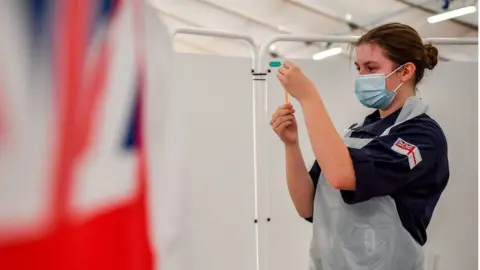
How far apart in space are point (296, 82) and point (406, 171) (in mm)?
273

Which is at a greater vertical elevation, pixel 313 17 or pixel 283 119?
pixel 313 17

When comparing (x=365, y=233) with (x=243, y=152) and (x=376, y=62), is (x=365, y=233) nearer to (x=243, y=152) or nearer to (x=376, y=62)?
(x=376, y=62)

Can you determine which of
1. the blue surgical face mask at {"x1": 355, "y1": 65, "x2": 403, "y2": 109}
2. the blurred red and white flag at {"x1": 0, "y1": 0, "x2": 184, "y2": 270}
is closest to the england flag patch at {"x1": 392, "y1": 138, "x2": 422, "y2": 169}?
the blue surgical face mask at {"x1": 355, "y1": 65, "x2": 403, "y2": 109}

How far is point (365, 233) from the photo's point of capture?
109 cm

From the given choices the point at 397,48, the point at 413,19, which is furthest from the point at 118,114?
the point at 413,19

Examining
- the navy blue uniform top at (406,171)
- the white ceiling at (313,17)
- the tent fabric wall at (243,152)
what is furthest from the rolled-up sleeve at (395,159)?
the white ceiling at (313,17)

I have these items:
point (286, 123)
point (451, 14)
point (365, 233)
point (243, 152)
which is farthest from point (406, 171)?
point (451, 14)

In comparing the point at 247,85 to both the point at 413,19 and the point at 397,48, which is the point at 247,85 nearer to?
the point at 397,48

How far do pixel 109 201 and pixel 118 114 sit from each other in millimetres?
47

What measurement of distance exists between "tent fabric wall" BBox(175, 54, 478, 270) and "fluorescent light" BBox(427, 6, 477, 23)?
2397mm

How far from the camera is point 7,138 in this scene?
25 cm

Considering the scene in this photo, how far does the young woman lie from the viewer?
38.9 inches

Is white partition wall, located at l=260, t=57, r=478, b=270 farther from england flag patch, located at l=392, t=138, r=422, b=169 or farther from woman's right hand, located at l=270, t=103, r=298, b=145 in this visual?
england flag patch, located at l=392, t=138, r=422, b=169

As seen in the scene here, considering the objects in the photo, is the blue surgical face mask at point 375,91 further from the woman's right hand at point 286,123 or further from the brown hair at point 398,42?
the woman's right hand at point 286,123
